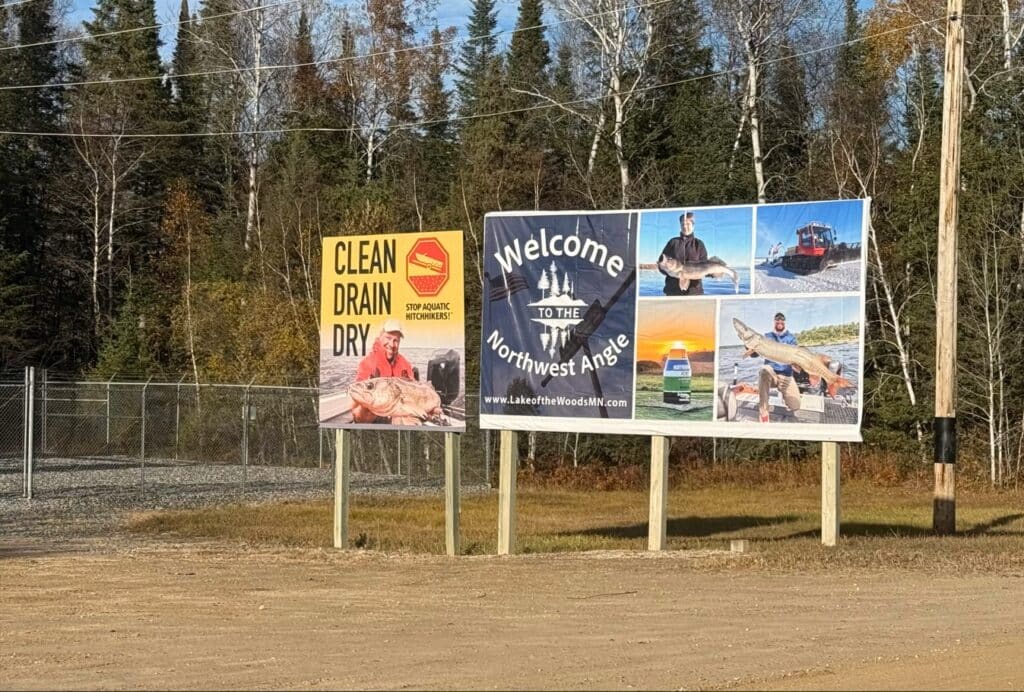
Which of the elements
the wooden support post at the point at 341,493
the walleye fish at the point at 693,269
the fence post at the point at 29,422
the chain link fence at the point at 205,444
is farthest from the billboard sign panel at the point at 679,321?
the chain link fence at the point at 205,444

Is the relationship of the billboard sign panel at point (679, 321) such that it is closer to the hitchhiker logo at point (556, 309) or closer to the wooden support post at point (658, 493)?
the hitchhiker logo at point (556, 309)

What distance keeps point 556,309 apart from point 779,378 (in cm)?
307

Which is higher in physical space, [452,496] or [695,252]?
[695,252]

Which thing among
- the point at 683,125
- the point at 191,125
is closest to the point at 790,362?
the point at 683,125

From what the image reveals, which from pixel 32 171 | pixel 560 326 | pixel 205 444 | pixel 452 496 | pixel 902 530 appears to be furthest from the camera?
pixel 32 171

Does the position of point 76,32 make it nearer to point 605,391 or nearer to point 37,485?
point 37,485

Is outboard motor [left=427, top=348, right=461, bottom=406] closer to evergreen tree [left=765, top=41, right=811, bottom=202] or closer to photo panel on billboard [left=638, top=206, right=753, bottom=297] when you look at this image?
photo panel on billboard [left=638, top=206, right=753, bottom=297]

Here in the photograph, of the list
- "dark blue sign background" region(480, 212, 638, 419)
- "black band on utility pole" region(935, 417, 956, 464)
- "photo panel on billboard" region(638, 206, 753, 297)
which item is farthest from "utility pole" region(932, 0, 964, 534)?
"dark blue sign background" region(480, 212, 638, 419)

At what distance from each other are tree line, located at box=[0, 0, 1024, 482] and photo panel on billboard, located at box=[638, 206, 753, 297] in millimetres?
18761

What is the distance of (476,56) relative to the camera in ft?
229

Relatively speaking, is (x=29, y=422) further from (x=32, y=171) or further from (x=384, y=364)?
(x=32, y=171)

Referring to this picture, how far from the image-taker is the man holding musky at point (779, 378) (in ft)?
58.9

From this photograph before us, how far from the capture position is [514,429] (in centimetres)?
1928

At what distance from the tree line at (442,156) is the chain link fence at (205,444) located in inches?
141
